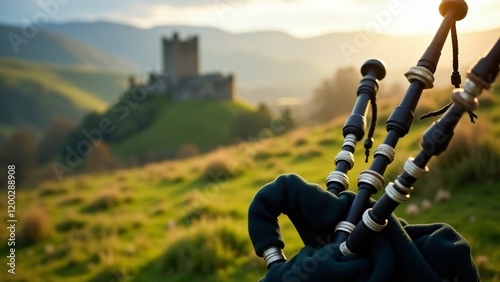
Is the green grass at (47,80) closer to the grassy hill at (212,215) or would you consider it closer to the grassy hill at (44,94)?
the grassy hill at (44,94)

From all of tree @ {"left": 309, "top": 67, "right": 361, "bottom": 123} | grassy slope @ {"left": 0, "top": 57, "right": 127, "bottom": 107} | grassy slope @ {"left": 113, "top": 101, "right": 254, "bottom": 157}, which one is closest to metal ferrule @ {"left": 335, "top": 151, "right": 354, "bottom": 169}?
tree @ {"left": 309, "top": 67, "right": 361, "bottom": 123}

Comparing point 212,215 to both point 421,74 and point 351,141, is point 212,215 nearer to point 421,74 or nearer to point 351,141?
point 351,141

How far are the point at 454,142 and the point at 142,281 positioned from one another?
6.74 m

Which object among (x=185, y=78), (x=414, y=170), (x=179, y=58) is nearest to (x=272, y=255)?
(x=414, y=170)

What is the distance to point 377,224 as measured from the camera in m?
1.63

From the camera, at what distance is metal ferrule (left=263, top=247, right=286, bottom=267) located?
1867mm

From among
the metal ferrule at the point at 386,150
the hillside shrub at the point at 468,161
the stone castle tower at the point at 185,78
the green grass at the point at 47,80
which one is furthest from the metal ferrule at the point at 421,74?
the green grass at the point at 47,80

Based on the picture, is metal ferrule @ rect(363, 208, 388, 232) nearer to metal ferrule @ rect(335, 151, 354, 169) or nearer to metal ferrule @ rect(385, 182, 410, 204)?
metal ferrule @ rect(385, 182, 410, 204)

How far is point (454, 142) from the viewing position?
8.96m

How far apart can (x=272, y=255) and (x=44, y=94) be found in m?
144

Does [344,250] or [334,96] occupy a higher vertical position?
[334,96]

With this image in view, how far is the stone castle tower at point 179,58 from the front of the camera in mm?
84812

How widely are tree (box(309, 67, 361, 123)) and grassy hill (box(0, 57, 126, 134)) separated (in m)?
91.9

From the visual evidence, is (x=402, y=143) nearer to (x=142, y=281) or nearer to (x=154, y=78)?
(x=142, y=281)
